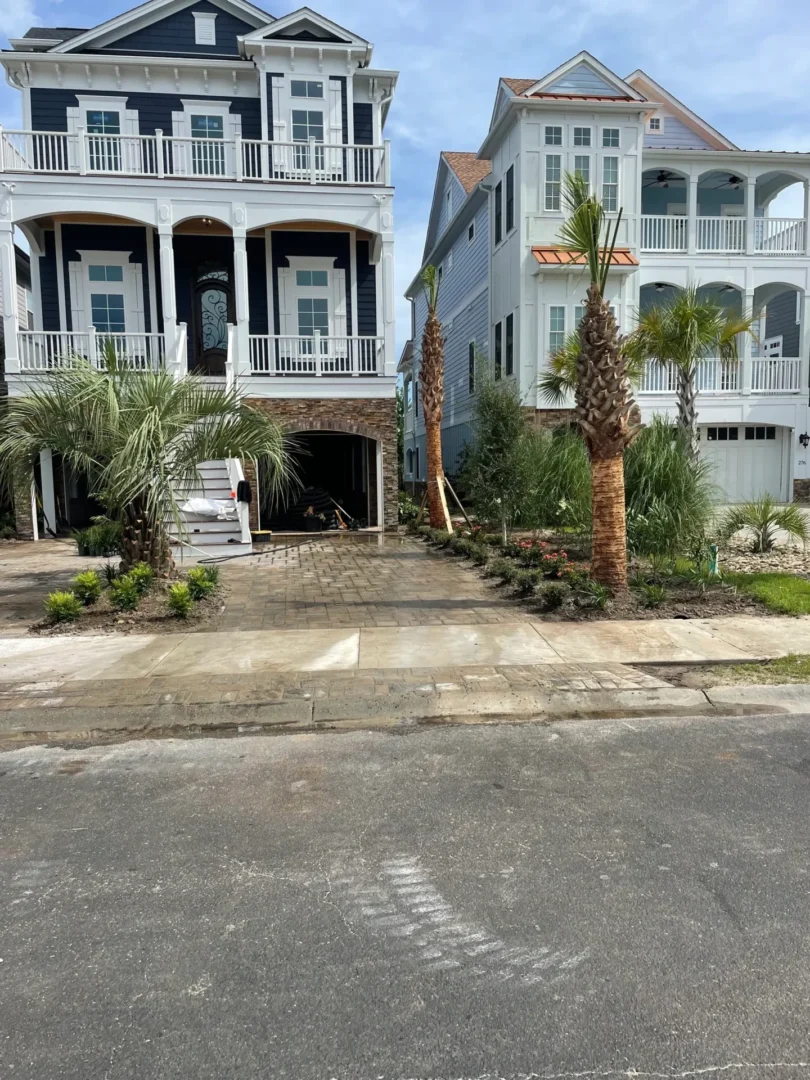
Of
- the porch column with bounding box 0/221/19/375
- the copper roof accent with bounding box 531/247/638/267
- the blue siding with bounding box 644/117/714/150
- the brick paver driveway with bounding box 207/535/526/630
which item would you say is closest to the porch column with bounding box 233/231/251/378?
the porch column with bounding box 0/221/19/375

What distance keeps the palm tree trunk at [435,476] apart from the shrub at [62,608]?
966 centimetres

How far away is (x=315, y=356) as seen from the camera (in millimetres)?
17703

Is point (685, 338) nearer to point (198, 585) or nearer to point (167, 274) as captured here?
point (198, 585)

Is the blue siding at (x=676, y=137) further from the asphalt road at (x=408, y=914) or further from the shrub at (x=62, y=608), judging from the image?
the asphalt road at (x=408, y=914)

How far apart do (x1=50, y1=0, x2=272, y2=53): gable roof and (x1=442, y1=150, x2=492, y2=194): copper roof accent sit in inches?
349

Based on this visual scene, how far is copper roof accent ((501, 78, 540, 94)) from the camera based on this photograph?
68.6ft

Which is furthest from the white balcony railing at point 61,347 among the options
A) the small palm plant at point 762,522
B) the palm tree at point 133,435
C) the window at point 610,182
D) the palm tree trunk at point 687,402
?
the window at point 610,182

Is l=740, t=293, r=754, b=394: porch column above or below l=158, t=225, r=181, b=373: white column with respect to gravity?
below

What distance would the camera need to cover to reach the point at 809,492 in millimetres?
23406

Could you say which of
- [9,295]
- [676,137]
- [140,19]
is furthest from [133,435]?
[676,137]

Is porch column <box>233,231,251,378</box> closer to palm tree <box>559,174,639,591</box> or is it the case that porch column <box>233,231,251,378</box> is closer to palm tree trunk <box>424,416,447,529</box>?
palm tree trunk <box>424,416,447,529</box>

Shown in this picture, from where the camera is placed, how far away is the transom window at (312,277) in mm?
19562

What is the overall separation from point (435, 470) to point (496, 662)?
10.9 metres

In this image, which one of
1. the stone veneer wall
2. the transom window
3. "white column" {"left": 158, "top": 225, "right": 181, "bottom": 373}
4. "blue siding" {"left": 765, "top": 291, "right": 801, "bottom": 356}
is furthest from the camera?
"blue siding" {"left": 765, "top": 291, "right": 801, "bottom": 356}
